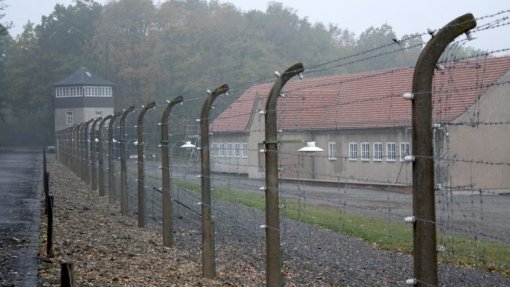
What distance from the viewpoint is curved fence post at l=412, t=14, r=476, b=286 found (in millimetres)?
5371

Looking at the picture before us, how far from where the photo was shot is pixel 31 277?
10.1 m

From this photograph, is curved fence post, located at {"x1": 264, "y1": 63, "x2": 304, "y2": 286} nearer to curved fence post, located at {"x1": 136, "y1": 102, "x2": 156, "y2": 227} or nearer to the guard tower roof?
curved fence post, located at {"x1": 136, "y1": 102, "x2": 156, "y2": 227}

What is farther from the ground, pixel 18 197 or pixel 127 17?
pixel 127 17

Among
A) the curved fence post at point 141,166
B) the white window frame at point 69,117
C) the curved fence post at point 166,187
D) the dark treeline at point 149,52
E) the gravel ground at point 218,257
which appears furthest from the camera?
the white window frame at point 69,117

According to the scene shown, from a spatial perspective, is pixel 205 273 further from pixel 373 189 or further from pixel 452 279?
pixel 373 189

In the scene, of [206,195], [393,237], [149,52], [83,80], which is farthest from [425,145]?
[83,80]

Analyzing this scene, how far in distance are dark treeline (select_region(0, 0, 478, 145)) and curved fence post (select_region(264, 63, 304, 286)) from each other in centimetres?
5181

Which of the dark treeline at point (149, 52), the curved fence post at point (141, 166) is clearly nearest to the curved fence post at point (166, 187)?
the curved fence post at point (141, 166)

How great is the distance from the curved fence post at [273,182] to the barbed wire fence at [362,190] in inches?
4.6

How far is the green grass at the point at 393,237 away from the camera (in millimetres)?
13578

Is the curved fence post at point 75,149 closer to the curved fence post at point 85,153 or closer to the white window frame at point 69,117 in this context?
the curved fence post at point 85,153

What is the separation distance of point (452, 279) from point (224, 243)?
5.24m

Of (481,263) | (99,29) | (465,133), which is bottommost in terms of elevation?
(481,263)

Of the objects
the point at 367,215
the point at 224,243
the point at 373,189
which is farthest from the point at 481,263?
the point at 373,189
